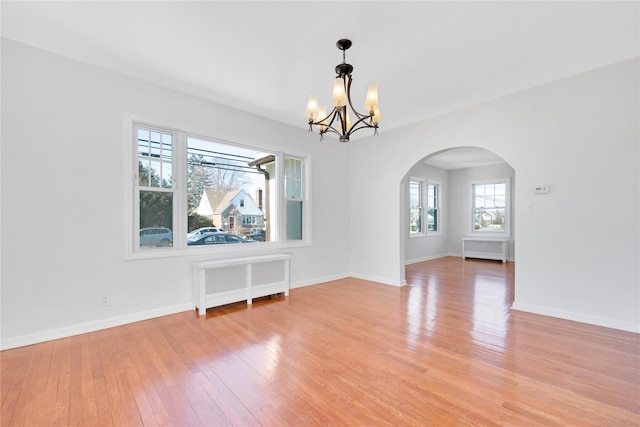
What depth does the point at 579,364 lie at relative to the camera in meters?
2.26

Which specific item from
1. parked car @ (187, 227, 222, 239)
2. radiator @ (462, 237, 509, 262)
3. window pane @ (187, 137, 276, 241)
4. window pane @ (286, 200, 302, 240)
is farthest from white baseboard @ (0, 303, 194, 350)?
radiator @ (462, 237, 509, 262)

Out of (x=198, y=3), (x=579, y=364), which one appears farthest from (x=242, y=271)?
(x=579, y=364)

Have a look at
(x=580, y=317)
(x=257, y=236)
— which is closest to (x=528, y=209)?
(x=580, y=317)

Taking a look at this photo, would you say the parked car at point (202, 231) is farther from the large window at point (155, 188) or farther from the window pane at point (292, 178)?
the window pane at point (292, 178)

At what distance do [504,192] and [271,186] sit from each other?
21.7 ft

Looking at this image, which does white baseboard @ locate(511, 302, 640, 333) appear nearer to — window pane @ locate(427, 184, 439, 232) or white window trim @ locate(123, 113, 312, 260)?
white window trim @ locate(123, 113, 312, 260)

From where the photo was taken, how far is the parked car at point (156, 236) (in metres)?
3.38

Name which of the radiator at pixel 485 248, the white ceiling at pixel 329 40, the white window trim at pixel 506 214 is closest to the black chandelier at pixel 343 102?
the white ceiling at pixel 329 40

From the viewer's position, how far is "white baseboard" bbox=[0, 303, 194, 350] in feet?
8.43

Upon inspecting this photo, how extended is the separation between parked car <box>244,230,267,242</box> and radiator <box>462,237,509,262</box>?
5.98 m

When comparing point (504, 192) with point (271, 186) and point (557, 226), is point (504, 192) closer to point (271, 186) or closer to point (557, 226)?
point (557, 226)

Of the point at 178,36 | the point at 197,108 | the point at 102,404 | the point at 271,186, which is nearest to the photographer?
the point at 102,404

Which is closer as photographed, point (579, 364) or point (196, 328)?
point (579, 364)

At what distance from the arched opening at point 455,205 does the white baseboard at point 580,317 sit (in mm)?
3741
